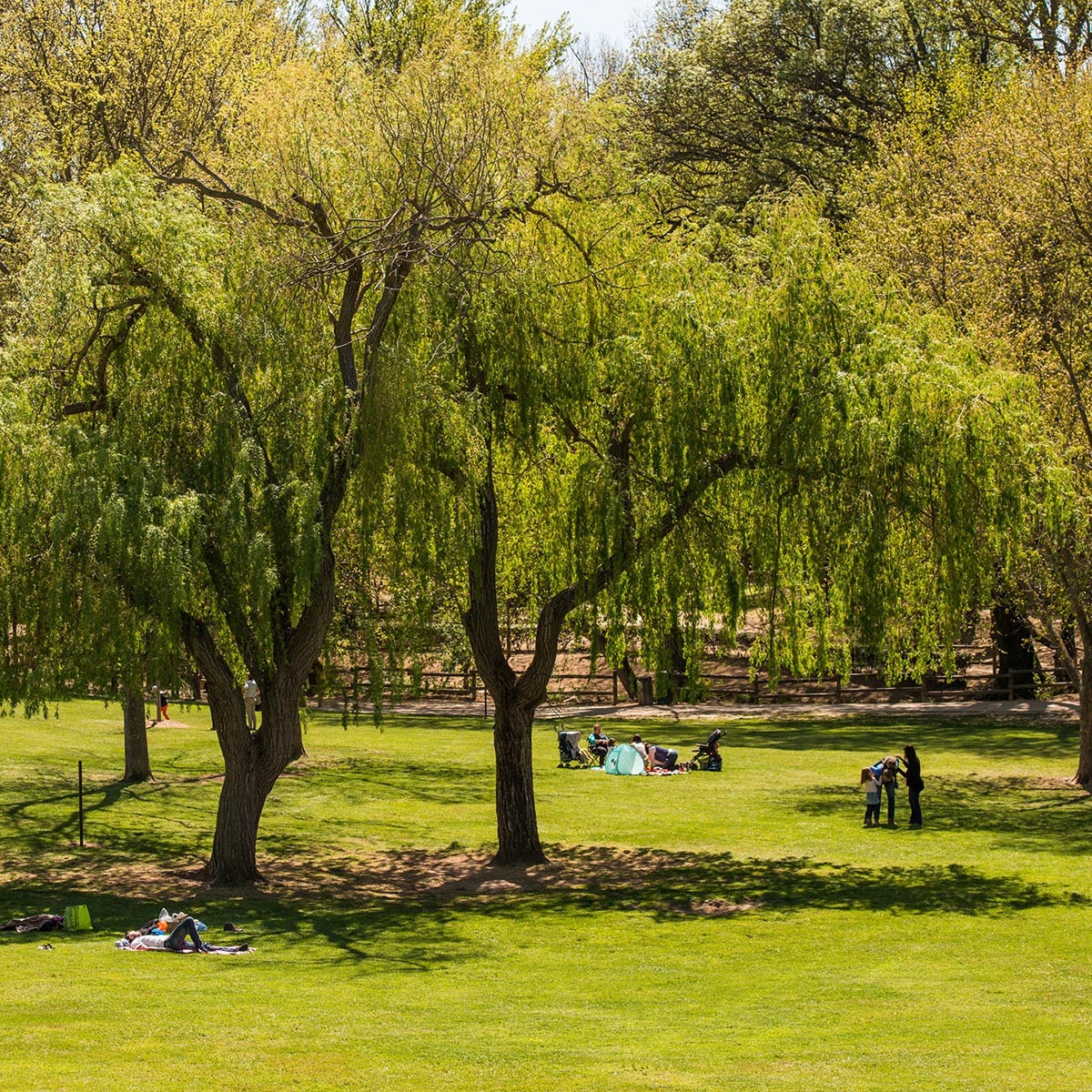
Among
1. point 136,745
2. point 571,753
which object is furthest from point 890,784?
point 136,745

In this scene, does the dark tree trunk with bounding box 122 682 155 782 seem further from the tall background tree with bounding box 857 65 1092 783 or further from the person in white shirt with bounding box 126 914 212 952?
the tall background tree with bounding box 857 65 1092 783

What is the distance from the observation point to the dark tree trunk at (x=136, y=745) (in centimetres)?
3117

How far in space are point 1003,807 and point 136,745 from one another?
671 inches

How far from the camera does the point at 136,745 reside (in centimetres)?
3177

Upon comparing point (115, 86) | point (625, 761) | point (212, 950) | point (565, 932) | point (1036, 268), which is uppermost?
point (115, 86)

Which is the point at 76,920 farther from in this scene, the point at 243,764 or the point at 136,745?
the point at 136,745

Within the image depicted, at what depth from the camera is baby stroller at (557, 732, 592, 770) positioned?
35594mm

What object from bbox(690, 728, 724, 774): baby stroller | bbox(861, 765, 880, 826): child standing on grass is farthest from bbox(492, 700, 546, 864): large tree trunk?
bbox(690, 728, 724, 774): baby stroller

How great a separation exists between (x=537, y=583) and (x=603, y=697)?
2646 centimetres

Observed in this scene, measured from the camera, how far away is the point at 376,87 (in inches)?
875

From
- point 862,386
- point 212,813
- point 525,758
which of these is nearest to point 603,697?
point 212,813

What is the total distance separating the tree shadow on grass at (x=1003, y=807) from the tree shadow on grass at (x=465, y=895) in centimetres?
385

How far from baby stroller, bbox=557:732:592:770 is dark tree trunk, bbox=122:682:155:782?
9035mm

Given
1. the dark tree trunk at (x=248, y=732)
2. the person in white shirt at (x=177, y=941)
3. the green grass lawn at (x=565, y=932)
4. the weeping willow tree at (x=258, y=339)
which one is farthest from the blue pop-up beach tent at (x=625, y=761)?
the person in white shirt at (x=177, y=941)
